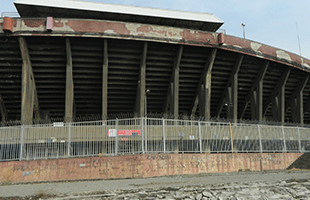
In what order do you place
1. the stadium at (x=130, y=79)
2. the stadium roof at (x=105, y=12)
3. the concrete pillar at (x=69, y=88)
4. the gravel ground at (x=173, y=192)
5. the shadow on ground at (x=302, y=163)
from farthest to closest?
the stadium roof at (x=105, y=12)
the concrete pillar at (x=69, y=88)
the shadow on ground at (x=302, y=163)
the stadium at (x=130, y=79)
the gravel ground at (x=173, y=192)

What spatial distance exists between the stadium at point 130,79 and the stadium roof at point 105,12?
8cm

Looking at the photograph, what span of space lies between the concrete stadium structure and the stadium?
0.07 meters

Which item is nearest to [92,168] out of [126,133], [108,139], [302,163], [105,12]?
[108,139]

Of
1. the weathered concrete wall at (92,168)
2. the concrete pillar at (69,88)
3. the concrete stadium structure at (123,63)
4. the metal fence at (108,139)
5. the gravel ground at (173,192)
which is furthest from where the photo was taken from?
the concrete pillar at (69,88)

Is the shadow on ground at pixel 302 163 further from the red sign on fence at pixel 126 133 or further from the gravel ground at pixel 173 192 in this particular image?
the red sign on fence at pixel 126 133

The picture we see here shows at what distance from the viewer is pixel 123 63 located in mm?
20016

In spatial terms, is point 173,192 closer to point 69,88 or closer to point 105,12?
point 69,88

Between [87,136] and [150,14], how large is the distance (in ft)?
40.9

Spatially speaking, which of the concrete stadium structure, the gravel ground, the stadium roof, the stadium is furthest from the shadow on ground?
the stadium roof

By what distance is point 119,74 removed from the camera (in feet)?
68.5

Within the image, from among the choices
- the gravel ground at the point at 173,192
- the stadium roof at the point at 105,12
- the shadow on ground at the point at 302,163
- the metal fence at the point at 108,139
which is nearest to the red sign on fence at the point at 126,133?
the metal fence at the point at 108,139

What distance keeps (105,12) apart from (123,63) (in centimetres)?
400

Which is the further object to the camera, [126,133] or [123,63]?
[123,63]

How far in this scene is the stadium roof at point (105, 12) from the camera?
19266mm
